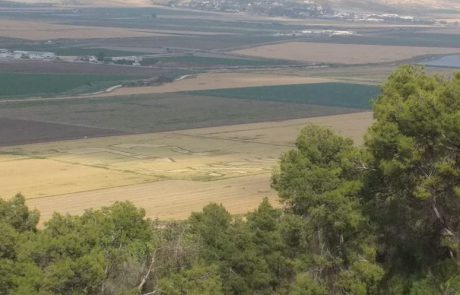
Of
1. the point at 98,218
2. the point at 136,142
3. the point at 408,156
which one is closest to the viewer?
the point at 408,156

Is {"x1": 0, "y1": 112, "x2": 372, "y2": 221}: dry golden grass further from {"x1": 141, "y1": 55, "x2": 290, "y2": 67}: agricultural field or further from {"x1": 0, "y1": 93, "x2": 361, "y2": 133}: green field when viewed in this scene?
{"x1": 141, "y1": 55, "x2": 290, "y2": 67}: agricultural field

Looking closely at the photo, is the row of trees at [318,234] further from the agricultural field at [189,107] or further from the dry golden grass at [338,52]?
the dry golden grass at [338,52]

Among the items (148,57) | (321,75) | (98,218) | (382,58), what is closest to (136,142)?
(98,218)

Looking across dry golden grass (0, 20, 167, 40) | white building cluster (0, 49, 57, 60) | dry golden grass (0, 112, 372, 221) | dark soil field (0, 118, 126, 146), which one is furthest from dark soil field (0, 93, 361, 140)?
dry golden grass (0, 20, 167, 40)

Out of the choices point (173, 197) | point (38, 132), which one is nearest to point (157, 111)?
point (38, 132)

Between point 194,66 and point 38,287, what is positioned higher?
point 38,287

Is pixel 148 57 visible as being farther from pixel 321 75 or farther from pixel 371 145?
pixel 371 145

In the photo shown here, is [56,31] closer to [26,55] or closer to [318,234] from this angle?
[26,55]
